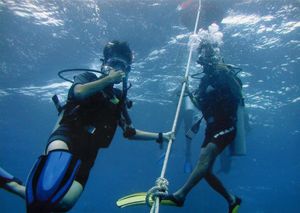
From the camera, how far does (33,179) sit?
13.2 ft

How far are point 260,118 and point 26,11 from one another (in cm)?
2164

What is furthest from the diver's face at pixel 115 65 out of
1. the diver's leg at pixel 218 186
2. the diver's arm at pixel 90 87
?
the diver's leg at pixel 218 186

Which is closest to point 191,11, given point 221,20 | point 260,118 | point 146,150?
point 221,20

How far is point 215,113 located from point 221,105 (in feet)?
0.79

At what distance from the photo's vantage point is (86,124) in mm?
5094

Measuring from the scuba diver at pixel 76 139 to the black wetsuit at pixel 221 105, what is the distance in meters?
2.21

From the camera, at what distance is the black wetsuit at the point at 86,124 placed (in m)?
4.95

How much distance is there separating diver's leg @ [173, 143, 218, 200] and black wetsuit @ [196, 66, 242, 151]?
180mm

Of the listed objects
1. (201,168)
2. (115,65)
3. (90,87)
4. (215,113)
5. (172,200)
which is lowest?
(172,200)

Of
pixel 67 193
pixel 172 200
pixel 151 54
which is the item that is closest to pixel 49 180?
pixel 67 193

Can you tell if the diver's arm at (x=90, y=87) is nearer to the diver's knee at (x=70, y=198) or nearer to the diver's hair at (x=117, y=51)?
the diver's hair at (x=117, y=51)

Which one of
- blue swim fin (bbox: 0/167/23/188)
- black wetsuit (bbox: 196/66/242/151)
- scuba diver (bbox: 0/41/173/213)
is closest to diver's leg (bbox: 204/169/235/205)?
black wetsuit (bbox: 196/66/242/151)

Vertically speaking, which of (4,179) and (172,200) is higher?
(172,200)

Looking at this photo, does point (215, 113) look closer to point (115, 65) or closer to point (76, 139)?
point (115, 65)
